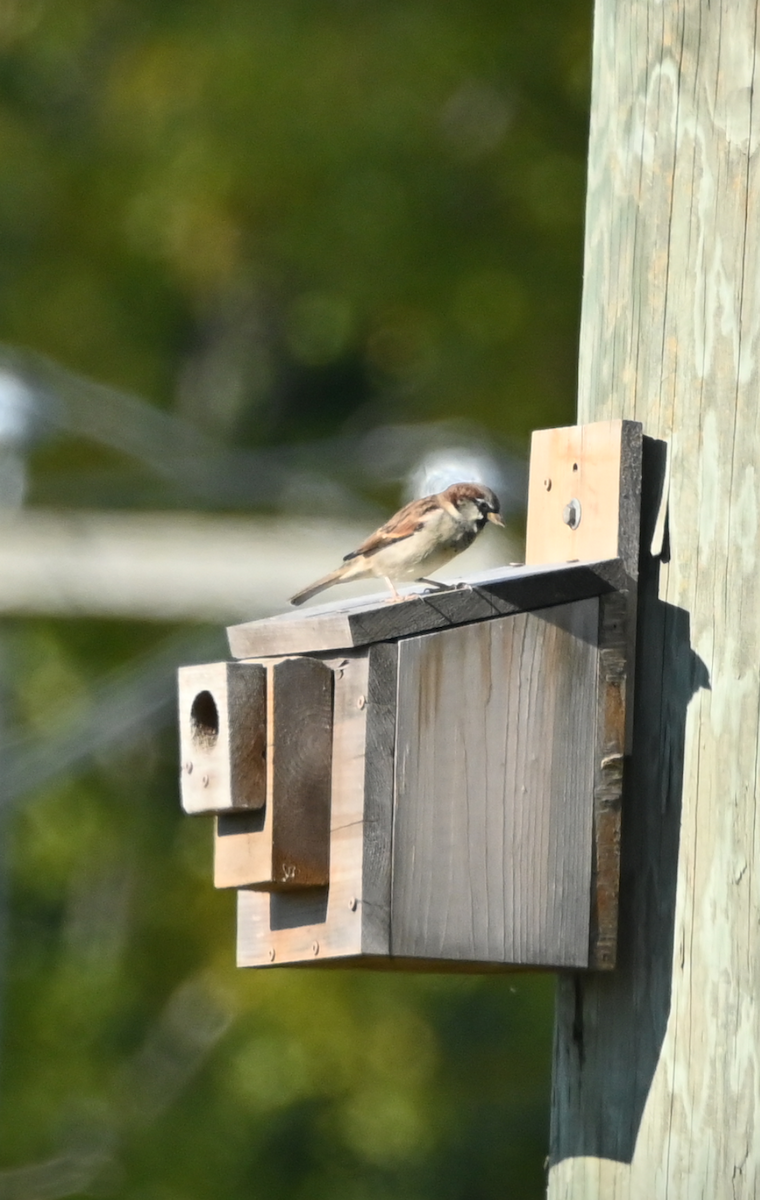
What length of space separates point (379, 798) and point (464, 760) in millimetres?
153

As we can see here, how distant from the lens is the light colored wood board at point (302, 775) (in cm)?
308

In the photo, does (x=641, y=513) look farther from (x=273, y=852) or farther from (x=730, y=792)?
(x=273, y=852)

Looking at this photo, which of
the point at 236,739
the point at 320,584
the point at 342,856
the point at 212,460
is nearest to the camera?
the point at 342,856

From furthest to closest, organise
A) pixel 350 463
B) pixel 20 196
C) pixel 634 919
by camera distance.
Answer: pixel 20 196 < pixel 350 463 < pixel 634 919

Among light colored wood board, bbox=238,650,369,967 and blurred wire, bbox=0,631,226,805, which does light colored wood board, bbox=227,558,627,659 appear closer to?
light colored wood board, bbox=238,650,369,967

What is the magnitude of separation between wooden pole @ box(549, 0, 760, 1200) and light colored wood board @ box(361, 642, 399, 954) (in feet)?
1.33

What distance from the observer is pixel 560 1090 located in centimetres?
317

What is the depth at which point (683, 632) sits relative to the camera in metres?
2.90

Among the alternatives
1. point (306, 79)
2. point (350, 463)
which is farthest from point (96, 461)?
point (306, 79)

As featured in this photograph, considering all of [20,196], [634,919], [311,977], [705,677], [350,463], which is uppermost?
[20,196]

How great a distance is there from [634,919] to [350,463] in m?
6.88

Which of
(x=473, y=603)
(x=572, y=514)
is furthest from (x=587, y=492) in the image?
(x=473, y=603)

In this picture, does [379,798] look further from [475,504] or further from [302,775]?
[475,504]

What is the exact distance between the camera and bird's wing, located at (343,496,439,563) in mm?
4652
